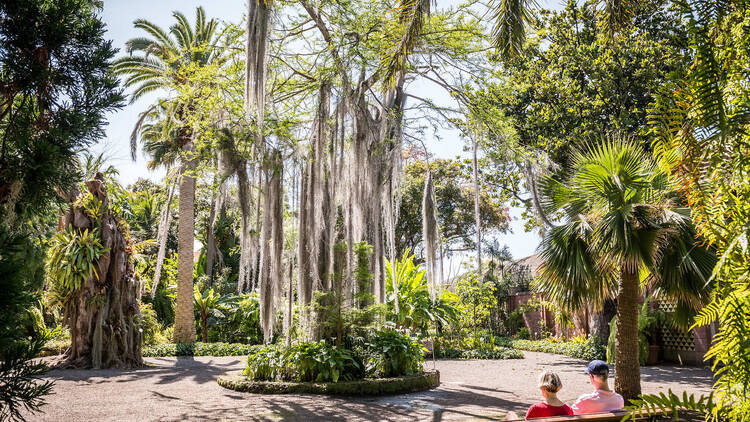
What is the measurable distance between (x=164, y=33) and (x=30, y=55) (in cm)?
1592

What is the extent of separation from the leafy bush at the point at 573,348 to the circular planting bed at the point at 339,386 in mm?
7514

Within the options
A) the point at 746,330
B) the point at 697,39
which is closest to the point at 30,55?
the point at 697,39

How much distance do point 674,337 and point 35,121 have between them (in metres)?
15.3

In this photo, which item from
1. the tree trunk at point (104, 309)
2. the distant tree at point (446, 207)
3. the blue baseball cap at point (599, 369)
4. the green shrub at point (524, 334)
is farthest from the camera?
the distant tree at point (446, 207)

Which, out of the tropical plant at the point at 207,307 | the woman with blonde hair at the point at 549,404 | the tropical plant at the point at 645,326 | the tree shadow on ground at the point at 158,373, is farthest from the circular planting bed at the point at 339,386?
the tropical plant at the point at 207,307

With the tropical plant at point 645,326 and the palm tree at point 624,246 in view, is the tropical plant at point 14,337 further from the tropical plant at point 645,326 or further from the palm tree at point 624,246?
A: the tropical plant at point 645,326

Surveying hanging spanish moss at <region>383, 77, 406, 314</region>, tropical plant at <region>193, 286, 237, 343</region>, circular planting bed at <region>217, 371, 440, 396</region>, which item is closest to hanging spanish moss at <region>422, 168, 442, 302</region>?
hanging spanish moss at <region>383, 77, 406, 314</region>

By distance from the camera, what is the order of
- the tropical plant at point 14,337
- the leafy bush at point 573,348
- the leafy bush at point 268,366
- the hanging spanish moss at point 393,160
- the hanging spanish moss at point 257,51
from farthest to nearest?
the leafy bush at point 573,348 < the hanging spanish moss at point 393,160 < the leafy bush at point 268,366 < the hanging spanish moss at point 257,51 < the tropical plant at point 14,337

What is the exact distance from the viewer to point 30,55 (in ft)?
9.10

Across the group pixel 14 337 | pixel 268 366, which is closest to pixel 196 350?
pixel 268 366

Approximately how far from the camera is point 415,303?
14164 millimetres

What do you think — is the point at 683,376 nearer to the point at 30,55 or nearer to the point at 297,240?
the point at 297,240

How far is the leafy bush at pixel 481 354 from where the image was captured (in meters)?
14.2

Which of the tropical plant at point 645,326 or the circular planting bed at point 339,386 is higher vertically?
the tropical plant at point 645,326
